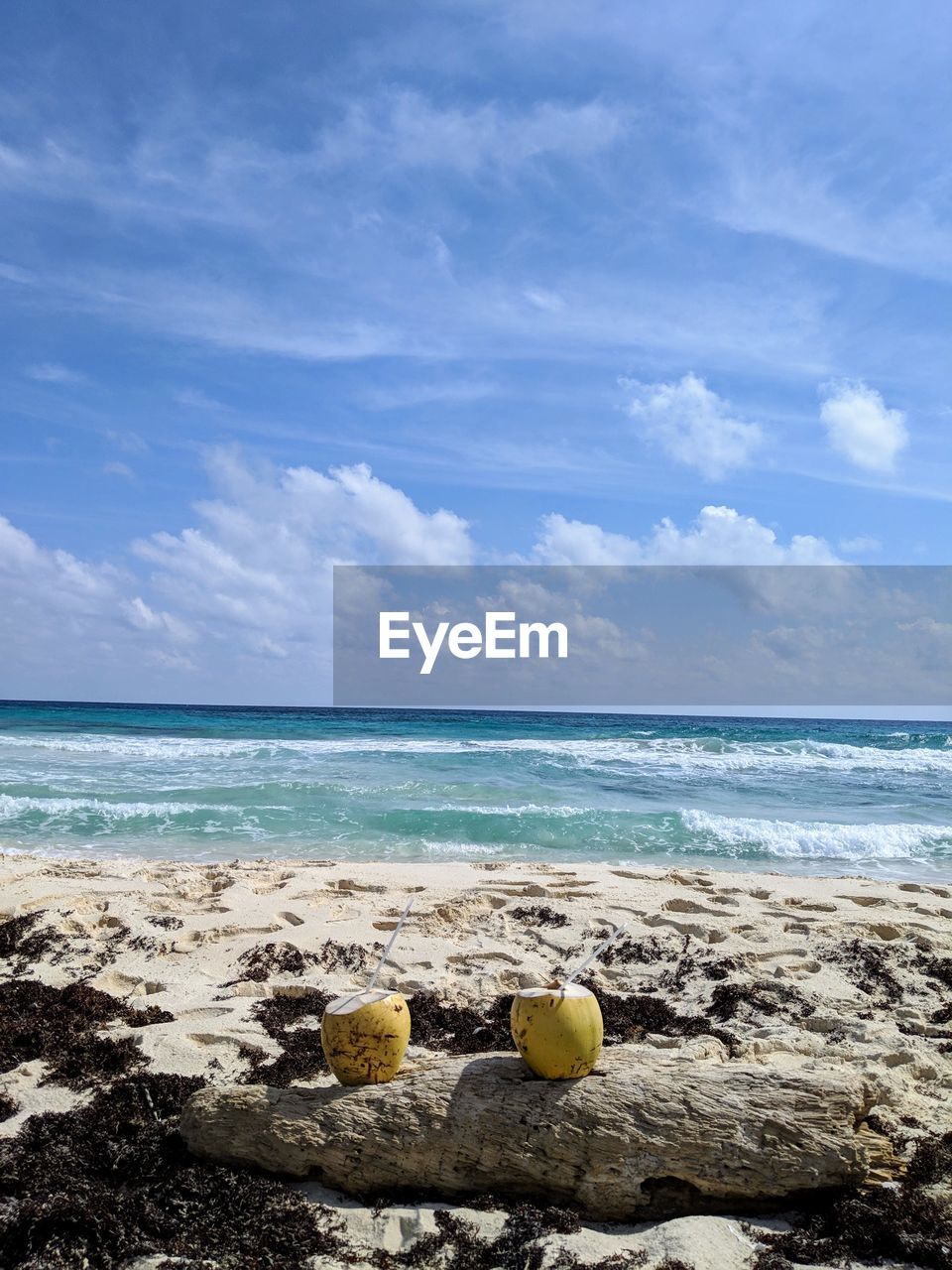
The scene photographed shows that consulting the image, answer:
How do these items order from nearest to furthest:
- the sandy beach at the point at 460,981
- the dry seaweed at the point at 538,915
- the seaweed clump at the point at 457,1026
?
the sandy beach at the point at 460,981
the seaweed clump at the point at 457,1026
the dry seaweed at the point at 538,915

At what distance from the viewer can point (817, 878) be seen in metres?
10.8

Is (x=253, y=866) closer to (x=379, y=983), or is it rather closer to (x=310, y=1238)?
(x=379, y=983)

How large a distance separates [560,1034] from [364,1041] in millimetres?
994

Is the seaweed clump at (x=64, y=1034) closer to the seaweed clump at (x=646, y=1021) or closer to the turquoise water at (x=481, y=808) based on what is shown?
the seaweed clump at (x=646, y=1021)

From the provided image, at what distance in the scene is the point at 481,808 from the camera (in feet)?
51.8

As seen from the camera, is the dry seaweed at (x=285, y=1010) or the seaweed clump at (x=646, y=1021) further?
the seaweed clump at (x=646, y=1021)

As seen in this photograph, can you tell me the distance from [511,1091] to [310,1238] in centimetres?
105

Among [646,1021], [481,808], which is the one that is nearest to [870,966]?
[646,1021]

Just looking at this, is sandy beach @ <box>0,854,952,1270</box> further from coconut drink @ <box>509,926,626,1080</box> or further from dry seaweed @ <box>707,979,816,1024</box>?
coconut drink @ <box>509,926,626,1080</box>

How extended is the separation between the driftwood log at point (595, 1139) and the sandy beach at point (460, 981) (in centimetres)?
12

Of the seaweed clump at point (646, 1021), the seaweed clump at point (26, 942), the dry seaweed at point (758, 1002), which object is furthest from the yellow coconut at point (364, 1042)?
the seaweed clump at point (26, 942)

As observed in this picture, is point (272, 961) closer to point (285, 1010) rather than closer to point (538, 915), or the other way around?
point (285, 1010)

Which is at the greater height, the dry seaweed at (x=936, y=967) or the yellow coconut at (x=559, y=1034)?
the yellow coconut at (x=559, y=1034)

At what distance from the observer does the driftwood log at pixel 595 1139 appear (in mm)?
3607
